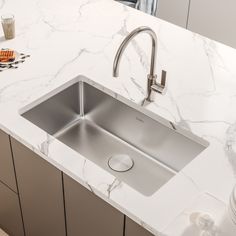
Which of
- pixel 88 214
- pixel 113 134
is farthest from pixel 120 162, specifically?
pixel 88 214

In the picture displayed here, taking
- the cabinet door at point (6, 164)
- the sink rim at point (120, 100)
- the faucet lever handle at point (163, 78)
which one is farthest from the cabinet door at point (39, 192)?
the faucet lever handle at point (163, 78)

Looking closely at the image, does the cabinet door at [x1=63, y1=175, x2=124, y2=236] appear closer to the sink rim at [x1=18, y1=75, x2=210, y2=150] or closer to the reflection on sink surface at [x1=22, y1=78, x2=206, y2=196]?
the reflection on sink surface at [x1=22, y1=78, x2=206, y2=196]

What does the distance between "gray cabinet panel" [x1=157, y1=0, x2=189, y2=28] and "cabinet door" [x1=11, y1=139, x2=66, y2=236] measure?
1.88 metres

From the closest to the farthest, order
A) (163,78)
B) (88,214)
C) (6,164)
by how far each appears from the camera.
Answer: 1. (88,214)
2. (163,78)
3. (6,164)

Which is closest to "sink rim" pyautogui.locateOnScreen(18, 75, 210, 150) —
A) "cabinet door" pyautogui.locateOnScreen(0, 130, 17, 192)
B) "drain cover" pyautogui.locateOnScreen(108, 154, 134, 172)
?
"cabinet door" pyautogui.locateOnScreen(0, 130, 17, 192)

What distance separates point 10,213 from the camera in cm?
216

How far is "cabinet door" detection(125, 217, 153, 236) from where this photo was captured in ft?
4.94

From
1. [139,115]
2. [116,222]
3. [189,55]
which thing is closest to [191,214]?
[116,222]

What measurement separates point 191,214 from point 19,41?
3.77ft

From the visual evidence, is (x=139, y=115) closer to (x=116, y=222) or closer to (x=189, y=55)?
(x=189, y=55)

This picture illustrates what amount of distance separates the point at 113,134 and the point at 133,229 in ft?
2.14

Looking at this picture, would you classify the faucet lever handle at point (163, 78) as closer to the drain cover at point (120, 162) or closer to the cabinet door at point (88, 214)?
the drain cover at point (120, 162)

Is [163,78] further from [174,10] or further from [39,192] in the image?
[174,10]

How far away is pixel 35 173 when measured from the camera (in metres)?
1.83
